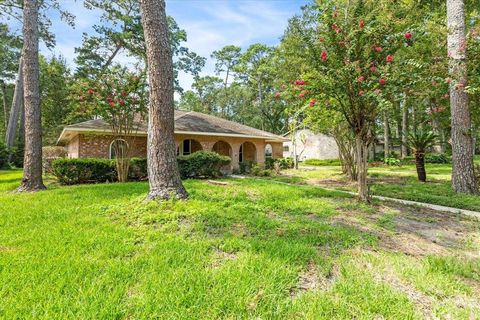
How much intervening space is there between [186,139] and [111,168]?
17.8 feet

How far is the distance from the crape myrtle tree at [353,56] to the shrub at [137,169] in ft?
29.3

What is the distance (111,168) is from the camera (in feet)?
37.9

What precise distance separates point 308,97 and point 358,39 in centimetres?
162

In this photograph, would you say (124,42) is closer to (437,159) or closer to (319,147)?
(319,147)

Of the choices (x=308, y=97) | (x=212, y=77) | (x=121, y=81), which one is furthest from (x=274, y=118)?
(x=308, y=97)

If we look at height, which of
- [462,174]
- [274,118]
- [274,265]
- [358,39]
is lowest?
[274,265]

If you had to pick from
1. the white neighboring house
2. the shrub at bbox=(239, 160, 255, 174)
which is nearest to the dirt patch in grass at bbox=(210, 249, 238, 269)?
the shrub at bbox=(239, 160, 255, 174)

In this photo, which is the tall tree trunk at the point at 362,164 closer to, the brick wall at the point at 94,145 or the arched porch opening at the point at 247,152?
the brick wall at the point at 94,145

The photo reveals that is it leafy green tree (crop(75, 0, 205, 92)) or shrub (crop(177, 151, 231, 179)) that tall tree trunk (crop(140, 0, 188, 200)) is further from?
leafy green tree (crop(75, 0, 205, 92))

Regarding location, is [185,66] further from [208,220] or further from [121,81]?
[208,220]

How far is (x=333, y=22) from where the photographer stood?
5.85 meters

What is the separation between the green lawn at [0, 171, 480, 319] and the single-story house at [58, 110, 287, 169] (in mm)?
8544

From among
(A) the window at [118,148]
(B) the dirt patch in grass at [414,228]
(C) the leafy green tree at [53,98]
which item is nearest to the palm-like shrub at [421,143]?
(B) the dirt patch in grass at [414,228]

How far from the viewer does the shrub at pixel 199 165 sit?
12.5 m
